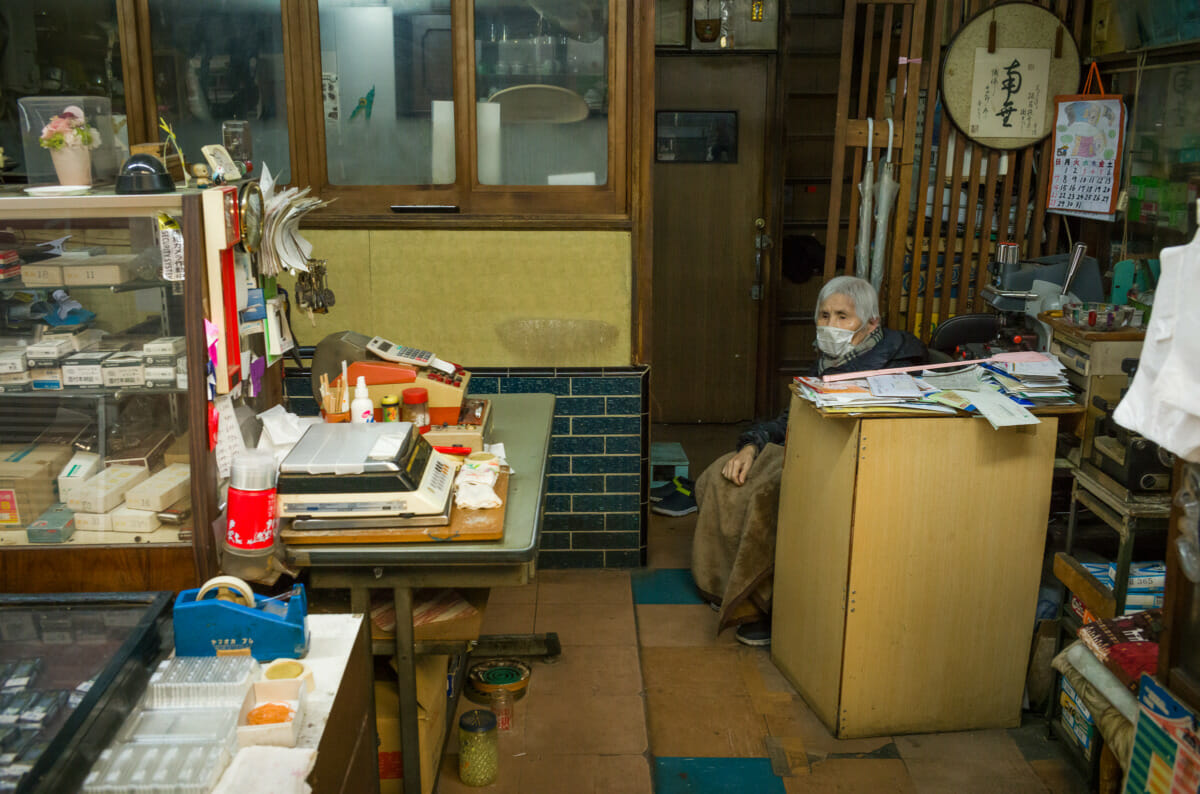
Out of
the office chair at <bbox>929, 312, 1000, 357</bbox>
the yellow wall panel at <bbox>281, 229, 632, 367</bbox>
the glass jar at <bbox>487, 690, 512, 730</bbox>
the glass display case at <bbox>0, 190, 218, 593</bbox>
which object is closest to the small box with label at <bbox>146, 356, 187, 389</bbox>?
the glass display case at <bbox>0, 190, 218, 593</bbox>

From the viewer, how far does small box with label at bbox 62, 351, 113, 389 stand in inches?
85.0

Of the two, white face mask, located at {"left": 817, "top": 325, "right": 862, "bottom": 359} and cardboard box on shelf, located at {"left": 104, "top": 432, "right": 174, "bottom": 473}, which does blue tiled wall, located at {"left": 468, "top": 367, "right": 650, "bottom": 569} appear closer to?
white face mask, located at {"left": 817, "top": 325, "right": 862, "bottom": 359}

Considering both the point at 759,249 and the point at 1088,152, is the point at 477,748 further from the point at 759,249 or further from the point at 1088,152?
the point at 759,249

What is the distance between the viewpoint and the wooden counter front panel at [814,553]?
302 centimetres

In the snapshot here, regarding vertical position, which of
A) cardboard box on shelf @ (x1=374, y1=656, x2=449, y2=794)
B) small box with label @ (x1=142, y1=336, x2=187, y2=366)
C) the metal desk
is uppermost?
small box with label @ (x1=142, y1=336, x2=187, y2=366)

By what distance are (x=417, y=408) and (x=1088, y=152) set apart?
3019 millimetres

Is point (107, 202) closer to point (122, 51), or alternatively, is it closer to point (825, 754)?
point (122, 51)

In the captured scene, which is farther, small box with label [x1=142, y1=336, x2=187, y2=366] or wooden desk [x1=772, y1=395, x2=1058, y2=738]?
wooden desk [x1=772, y1=395, x2=1058, y2=738]

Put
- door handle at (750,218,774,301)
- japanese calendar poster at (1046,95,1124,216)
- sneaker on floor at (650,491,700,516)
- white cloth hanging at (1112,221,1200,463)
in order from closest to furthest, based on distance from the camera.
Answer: white cloth hanging at (1112,221,1200,463) < japanese calendar poster at (1046,95,1124,216) < sneaker on floor at (650,491,700,516) < door handle at (750,218,774,301)

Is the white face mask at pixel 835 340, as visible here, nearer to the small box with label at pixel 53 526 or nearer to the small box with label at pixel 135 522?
the small box with label at pixel 135 522

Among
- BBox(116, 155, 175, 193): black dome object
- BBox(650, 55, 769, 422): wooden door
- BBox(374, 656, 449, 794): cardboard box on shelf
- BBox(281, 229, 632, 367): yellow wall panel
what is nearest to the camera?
BBox(116, 155, 175, 193): black dome object

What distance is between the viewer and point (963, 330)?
13.0ft

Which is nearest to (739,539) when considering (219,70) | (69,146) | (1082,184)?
(1082,184)

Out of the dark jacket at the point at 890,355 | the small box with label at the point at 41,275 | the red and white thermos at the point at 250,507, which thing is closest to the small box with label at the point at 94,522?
the red and white thermos at the point at 250,507
